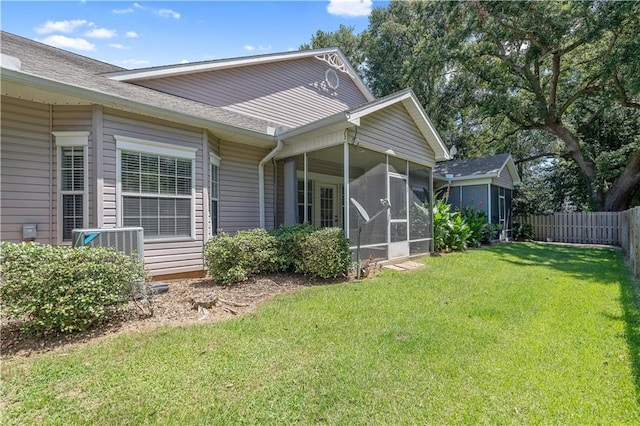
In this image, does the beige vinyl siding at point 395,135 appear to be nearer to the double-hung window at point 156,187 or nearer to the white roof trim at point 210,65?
the double-hung window at point 156,187

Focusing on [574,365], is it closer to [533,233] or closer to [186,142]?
[186,142]

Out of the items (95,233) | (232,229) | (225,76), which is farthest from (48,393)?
(225,76)

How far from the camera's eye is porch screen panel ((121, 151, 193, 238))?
559cm

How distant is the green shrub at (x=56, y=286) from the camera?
11.0ft

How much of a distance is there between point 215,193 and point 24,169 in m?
3.29

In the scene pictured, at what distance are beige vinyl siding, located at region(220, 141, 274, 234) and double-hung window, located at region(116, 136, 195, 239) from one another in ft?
4.08

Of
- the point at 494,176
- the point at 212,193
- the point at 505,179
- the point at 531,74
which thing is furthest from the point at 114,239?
the point at 531,74

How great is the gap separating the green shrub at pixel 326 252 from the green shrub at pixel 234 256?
2.96 ft

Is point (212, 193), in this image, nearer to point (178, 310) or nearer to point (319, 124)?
point (319, 124)

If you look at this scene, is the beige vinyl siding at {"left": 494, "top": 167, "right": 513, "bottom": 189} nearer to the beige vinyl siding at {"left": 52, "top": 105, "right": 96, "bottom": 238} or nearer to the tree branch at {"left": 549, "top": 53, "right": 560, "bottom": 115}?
the tree branch at {"left": 549, "top": 53, "right": 560, "bottom": 115}

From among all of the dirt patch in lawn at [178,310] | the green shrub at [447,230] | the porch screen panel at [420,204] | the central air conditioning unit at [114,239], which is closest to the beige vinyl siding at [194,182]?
the dirt patch in lawn at [178,310]

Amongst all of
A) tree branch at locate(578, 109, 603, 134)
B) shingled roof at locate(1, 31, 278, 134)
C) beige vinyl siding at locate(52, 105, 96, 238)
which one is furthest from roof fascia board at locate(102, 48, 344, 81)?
tree branch at locate(578, 109, 603, 134)

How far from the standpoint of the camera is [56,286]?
3.45 meters

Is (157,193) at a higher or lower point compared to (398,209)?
higher
